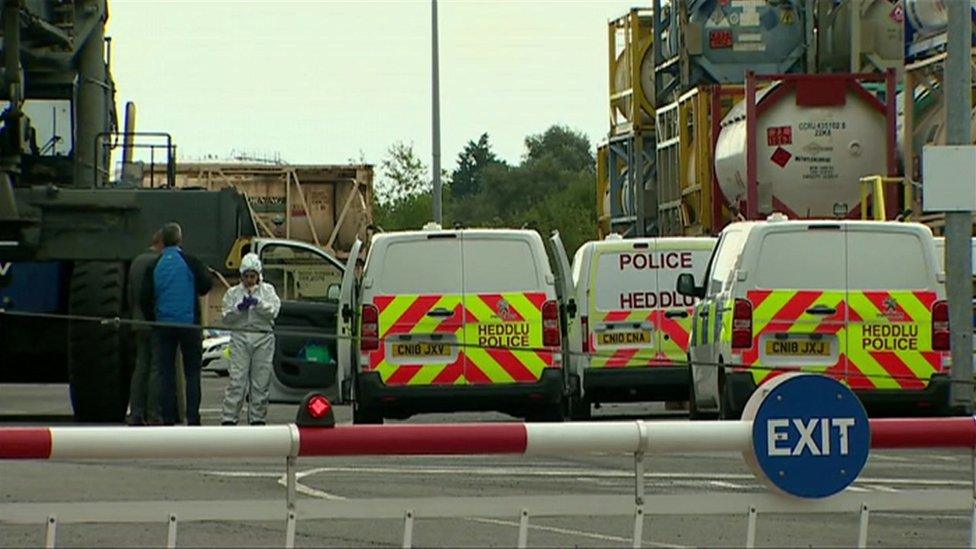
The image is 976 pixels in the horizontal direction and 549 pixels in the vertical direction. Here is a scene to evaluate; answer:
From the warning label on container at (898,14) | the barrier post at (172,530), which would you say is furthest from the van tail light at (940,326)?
the warning label on container at (898,14)

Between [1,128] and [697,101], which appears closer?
[1,128]

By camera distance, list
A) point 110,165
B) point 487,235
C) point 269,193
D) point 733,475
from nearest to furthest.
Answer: point 733,475 → point 487,235 → point 110,165 → point 269,193

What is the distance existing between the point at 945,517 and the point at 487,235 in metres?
9.54

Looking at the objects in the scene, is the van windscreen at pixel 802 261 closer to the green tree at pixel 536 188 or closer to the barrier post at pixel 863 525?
the barrier post at pixel 863 525

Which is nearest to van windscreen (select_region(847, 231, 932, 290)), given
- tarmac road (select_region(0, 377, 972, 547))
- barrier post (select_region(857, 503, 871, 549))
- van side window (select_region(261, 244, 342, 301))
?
tarmac road (select_region(0, 377, 972, 547))

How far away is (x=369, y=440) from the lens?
8.79 metres

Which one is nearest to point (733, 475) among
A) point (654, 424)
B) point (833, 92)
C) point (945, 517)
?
point (945, 517)

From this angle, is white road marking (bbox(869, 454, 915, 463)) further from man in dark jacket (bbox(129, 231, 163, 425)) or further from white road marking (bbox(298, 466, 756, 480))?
man in dark jacket (bbox(129, 231, 163, 425))

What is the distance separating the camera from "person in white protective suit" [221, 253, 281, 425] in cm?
2128

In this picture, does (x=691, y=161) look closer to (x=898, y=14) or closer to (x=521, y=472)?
(x=898, y=14)

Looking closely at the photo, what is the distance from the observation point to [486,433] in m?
8.91

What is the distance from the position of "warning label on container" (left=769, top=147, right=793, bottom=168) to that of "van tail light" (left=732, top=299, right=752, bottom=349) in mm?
11764

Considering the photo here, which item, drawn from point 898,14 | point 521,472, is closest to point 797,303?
point 521,472

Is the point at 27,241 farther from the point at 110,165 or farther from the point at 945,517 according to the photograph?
the point at 945,517
